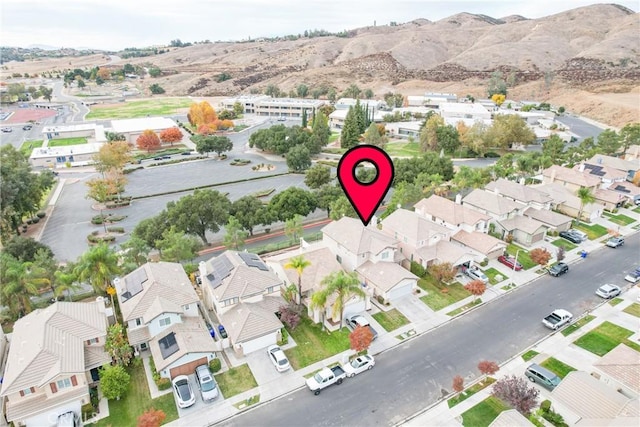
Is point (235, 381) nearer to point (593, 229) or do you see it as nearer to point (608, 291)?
point (608, 291)

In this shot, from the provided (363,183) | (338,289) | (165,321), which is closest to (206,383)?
(165,321)

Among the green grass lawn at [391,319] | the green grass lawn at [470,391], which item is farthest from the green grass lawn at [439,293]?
the green grass lawn at [470,391]

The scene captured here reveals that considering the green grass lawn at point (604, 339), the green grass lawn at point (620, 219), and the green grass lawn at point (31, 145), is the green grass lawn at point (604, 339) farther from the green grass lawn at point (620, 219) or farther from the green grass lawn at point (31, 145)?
the green grass lawn at point (31, 145)

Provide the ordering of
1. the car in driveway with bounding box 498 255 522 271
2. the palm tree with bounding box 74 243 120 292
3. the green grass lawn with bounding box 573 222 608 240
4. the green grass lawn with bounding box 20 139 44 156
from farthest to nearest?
1. the green grass lawn with bounding box 20 139 44 156
2. the green grass lawn with bounding box 573 222 608 240
3. the car in driveway with bounding box 498 255 522 271
4. the palm tree with bounding box 74 243 120 292

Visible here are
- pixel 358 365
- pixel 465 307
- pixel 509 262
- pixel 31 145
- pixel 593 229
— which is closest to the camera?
pixel 358 365

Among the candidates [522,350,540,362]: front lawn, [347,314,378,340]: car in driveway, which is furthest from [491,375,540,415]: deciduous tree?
[347,314,378,340]: car in driveway

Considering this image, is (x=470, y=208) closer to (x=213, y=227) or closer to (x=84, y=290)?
(x=213, y=227)

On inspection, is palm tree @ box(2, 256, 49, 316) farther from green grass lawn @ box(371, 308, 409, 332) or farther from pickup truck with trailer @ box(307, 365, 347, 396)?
green grass lawn @ box(371, 308, 409, 332)
